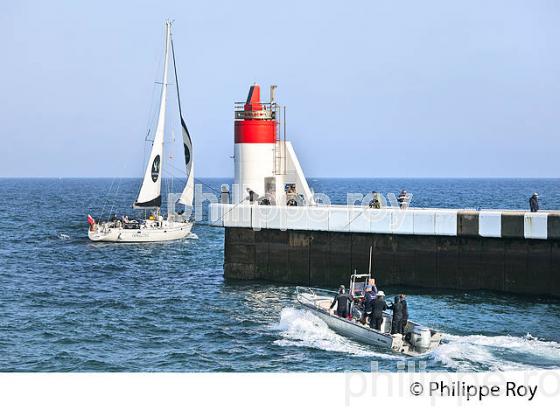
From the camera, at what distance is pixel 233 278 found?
38156 mm

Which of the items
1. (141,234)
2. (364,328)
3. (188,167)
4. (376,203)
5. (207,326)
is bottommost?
(207,326)

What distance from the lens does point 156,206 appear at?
223 feet

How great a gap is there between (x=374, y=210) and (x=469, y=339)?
9973 mm

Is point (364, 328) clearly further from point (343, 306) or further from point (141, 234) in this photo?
point (141, 234)

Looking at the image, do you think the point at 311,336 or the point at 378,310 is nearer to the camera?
the point at 378,310

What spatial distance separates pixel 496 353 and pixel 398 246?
1079cm

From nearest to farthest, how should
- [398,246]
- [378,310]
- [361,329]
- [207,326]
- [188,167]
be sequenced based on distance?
[378,310], [361,329], [207,326], [398,246], [188,167]

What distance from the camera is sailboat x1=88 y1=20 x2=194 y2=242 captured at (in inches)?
2395

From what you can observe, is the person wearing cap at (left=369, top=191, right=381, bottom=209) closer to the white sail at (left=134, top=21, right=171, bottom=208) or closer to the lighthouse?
the lighthouse

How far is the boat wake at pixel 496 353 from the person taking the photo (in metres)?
23.1

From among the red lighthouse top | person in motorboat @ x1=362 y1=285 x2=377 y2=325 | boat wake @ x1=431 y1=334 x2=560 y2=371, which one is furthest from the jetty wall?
person in motorboat @ x1=362 y1=285 x2=377 y2=325

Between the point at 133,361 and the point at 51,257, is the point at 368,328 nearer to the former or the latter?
the point at 133,361

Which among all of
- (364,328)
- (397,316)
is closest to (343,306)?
(364,328)

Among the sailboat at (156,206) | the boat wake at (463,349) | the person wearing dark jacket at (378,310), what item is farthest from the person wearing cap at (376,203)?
the sailboat at (156,206)
